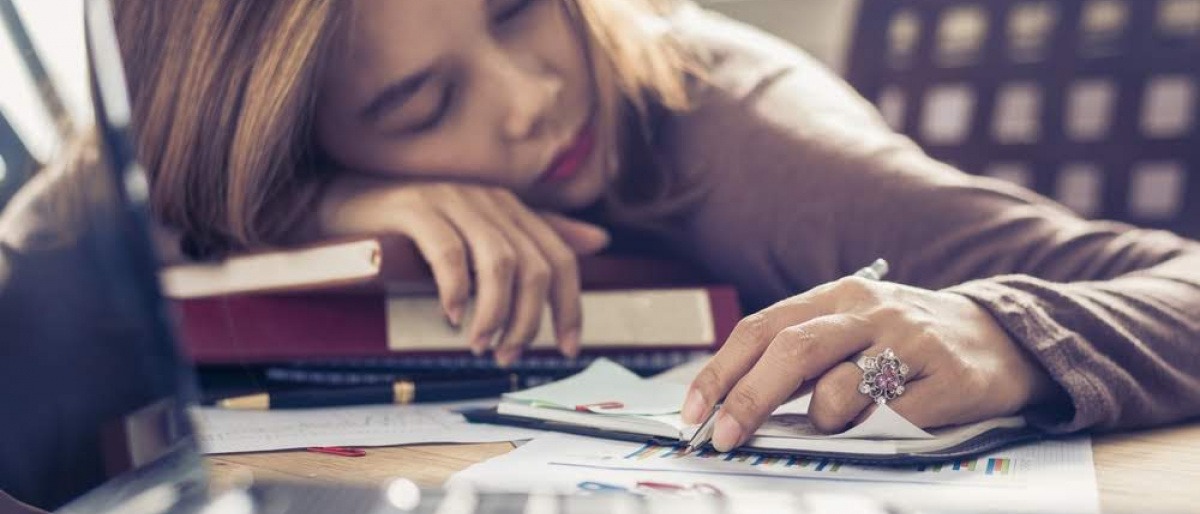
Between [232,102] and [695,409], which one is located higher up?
[232,102]

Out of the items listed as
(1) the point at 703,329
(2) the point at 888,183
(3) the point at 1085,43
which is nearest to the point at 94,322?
(1) the point at 703,329

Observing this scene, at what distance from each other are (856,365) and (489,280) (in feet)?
0.81

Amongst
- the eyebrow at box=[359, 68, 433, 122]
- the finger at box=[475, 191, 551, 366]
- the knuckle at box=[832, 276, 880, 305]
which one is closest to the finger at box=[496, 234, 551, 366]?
the finger at box=[475, 191, 551, 366]

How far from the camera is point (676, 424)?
1.47ft

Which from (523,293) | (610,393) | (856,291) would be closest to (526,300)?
(523,293)

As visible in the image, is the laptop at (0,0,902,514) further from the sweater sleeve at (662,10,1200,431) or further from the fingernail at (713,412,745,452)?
the sweater sleeve at (662,10,1200,431)

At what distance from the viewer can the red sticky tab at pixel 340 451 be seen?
451 millimetres

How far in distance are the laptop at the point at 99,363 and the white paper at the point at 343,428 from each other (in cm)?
2

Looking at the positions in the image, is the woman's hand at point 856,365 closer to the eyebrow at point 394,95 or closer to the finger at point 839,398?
the finger at point 839,398

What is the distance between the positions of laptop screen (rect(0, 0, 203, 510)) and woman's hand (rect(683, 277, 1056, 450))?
0.21 meters

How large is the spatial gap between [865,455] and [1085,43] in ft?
1.84

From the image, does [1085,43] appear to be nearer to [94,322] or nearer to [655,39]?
[655,39]

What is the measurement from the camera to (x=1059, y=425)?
45 centimetres

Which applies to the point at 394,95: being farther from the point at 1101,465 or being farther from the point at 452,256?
the point at 1101,465
